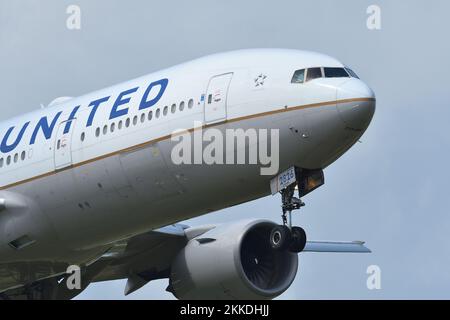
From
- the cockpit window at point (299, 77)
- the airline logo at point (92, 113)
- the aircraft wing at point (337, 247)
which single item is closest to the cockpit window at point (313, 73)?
the cockpit window at point (299, 77)

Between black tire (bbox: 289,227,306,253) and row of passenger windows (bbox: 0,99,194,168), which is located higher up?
row of passenger windows (bbox: 0,99,194,168)

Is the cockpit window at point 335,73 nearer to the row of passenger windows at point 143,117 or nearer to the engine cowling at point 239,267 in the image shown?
the row of passenger windows at point 143,117

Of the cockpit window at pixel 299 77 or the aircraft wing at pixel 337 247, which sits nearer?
the cockpit window at pixel 299 77

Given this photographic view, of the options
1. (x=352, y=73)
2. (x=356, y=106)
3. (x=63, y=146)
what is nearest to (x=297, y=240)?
(x=356, y=106)

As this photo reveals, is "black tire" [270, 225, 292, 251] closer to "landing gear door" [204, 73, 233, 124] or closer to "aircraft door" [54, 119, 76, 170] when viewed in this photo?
"landing gear door" [204, 73, 233, 124]

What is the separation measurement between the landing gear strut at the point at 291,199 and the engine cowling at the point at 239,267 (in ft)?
17.1

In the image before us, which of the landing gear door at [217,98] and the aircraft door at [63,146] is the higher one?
the landing gear door at [217,98]

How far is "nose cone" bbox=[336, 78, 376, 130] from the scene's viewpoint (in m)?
24.5

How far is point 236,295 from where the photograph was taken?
102ft

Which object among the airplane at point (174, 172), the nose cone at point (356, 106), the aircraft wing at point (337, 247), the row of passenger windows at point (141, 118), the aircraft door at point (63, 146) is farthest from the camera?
the aircraft wing at point (337, 247)

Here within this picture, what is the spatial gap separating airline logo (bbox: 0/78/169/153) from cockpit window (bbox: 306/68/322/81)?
3534 mm

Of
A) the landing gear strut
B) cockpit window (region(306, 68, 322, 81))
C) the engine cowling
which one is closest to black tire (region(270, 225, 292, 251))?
the landing gear strut

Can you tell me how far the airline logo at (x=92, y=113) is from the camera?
2745 cm
